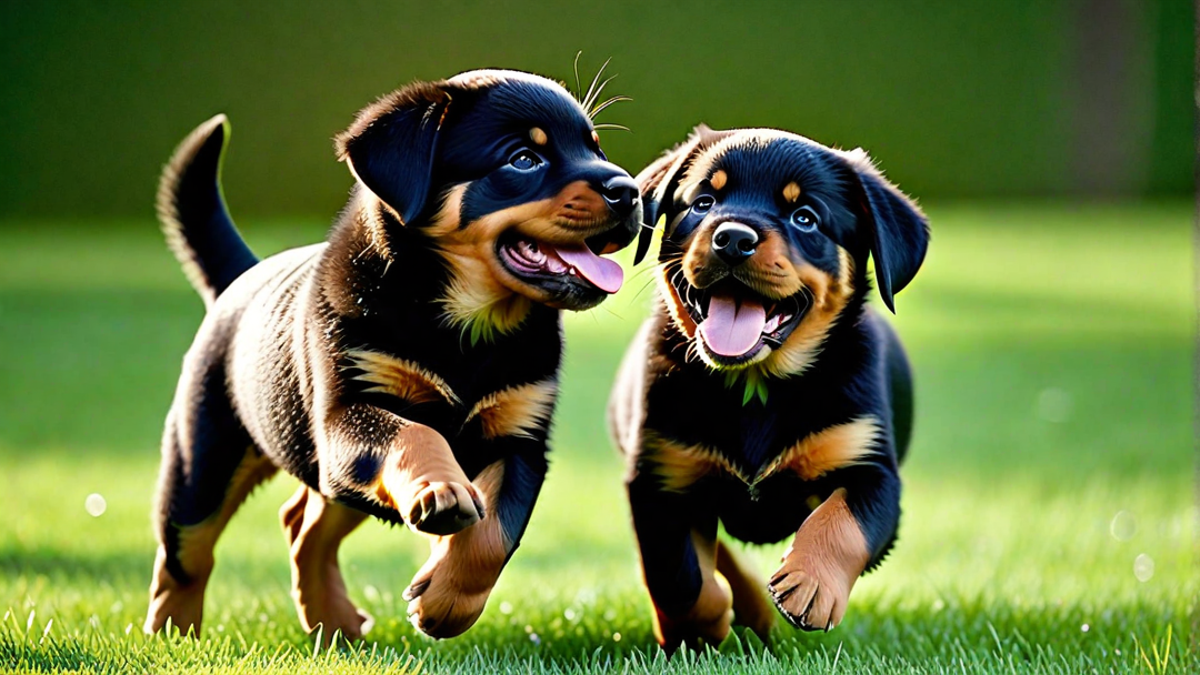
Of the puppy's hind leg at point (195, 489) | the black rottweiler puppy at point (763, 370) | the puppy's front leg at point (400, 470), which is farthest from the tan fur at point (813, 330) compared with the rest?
the puppy's hind leg at point (195, 489)

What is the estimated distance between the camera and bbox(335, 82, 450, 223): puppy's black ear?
9.86ft

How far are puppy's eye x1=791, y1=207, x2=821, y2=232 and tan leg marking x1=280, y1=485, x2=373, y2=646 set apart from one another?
1367mm

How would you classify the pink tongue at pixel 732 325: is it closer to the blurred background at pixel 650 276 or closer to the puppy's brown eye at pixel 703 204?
the puppy's brown eye at pixel 703 204

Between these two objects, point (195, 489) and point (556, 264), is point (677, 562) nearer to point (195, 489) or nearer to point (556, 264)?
point (556, 264)

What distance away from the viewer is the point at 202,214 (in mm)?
4000

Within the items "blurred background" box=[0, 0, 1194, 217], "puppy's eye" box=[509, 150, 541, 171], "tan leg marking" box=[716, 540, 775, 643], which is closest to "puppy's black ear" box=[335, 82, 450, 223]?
"puppy's eye" box=[509, 150, 541, 171]

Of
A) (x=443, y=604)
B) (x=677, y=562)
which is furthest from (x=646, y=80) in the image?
(x=443, y=604)

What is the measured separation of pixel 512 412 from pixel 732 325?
51 cm

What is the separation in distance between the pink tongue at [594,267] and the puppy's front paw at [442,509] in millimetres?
572

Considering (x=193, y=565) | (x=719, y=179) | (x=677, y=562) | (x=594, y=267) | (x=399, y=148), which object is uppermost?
(x=399, y=148)

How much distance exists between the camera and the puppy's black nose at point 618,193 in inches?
118

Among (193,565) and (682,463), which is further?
(193,565)

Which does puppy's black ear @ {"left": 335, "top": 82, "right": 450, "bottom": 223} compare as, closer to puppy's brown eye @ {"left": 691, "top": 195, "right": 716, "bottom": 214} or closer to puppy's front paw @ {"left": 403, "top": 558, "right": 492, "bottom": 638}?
puppy's brown eye @ {"left": 691, "top": 195, "right": 716, "bottom": 214}

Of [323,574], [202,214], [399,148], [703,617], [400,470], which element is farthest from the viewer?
[202,214]
